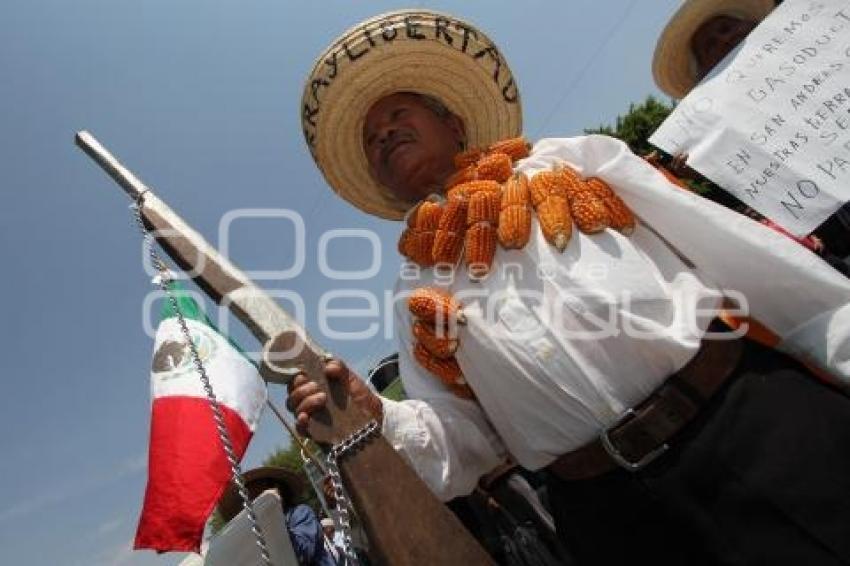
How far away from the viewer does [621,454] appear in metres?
1.55

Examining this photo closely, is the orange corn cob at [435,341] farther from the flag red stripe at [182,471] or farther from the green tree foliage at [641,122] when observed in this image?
the green tree foliage at [641,122]

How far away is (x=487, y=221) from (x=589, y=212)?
329 mm

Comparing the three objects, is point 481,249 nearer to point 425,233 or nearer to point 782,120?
point 425,233

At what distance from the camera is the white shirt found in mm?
1593

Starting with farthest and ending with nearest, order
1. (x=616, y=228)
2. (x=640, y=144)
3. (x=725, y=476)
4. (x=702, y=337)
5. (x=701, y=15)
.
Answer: (x=640, y=144) < (x=701, y=15) < (x=616, y=228) < (x=702, y=337) < (x=725, y=476)

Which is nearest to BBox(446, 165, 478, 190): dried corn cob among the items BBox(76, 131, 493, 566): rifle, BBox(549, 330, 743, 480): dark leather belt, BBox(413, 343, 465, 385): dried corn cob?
BBox(413, 343, 465, 385): dried corn cob

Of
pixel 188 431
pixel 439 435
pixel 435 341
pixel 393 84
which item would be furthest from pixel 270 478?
pixel 393 84

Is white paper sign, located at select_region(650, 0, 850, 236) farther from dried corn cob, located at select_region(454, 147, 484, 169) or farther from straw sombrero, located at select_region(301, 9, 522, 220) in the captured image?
straw sombrero, located at select_region(301, 9, 522, 220)

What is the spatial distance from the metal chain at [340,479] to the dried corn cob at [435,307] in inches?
16.9

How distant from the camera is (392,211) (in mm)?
2686

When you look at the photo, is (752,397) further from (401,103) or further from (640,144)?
(640,144)

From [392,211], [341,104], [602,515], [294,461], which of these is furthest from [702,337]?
[294,461]

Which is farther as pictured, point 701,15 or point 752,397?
point 701,15

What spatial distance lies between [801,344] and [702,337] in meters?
0.30
